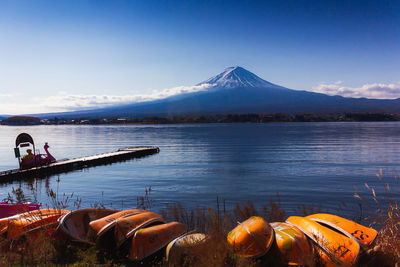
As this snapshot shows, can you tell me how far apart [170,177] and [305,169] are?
416 inches

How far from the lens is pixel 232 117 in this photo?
19500 centimetres

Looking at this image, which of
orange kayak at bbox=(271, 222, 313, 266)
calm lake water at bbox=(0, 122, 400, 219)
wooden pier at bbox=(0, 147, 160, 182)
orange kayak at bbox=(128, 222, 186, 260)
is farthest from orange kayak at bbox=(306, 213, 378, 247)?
wooden pier at bbox=(0, 147, 160, 182)

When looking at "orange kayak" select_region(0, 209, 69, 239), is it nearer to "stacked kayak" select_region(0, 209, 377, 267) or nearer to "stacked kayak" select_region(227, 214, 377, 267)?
"stacked kayak" select_region(0, 209, 377, 267)

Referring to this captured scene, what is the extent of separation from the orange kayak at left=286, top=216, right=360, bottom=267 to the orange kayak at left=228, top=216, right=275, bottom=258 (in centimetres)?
78

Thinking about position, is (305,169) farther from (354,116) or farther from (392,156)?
(354,116)

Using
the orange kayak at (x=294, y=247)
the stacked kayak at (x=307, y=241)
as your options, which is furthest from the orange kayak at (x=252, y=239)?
the orange kayak at (x=294, y=247)

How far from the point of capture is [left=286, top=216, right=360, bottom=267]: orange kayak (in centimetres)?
580

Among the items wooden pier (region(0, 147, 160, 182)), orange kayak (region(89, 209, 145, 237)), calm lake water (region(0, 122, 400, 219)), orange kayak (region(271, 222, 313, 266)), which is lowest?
calm lake water (region(0, 122, 400, 219))

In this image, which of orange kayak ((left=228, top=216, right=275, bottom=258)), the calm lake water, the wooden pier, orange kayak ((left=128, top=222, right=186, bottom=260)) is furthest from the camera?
A: the wooden pier

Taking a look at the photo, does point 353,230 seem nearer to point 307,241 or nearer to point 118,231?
point 307,241

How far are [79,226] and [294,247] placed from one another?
4.16m

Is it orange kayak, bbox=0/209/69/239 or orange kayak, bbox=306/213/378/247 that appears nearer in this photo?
orange kayak, bbox=306/213/378/247

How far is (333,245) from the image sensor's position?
6047 millimetres

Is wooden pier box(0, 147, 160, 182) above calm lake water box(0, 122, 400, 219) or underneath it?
above
